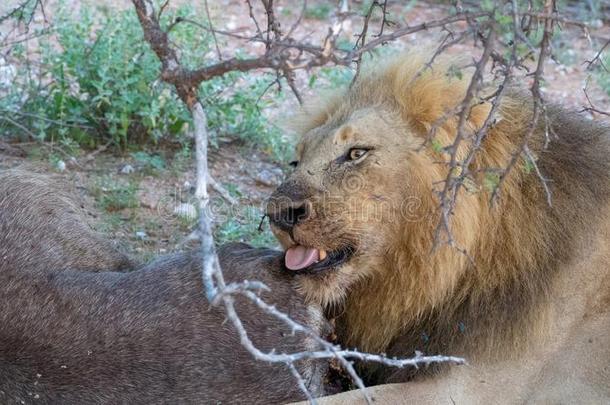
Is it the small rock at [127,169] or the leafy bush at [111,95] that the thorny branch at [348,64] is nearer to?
the leafy bush at [111,95]

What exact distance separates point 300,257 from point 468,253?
613 millimetres

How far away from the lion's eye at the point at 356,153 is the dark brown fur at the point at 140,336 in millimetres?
448

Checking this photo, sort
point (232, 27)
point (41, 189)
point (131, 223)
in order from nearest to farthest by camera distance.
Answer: point (41, 189) → point (131, 223) → point (232, 27)

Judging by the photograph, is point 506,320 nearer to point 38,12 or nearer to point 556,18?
point 556,18

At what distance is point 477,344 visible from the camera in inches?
153

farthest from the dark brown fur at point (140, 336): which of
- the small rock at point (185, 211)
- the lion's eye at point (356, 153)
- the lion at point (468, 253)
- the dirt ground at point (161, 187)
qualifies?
the small rock at point (185, 211)

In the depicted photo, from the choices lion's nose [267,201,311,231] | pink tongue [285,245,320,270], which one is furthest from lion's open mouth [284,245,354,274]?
lion's nose [267,201,311,231]

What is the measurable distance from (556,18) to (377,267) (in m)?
1.22

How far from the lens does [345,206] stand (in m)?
3.75

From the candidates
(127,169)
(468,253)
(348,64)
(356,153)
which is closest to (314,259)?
(356,153)

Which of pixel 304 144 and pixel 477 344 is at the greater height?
pixel 304 144

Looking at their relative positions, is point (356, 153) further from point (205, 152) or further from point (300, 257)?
point (205, 152)

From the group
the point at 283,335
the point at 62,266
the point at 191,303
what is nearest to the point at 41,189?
the point at 62,266

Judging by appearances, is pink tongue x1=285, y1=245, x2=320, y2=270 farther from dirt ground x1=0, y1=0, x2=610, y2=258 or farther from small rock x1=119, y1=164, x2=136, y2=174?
small rock x1=119, y1=164, x2=136, y2=174
